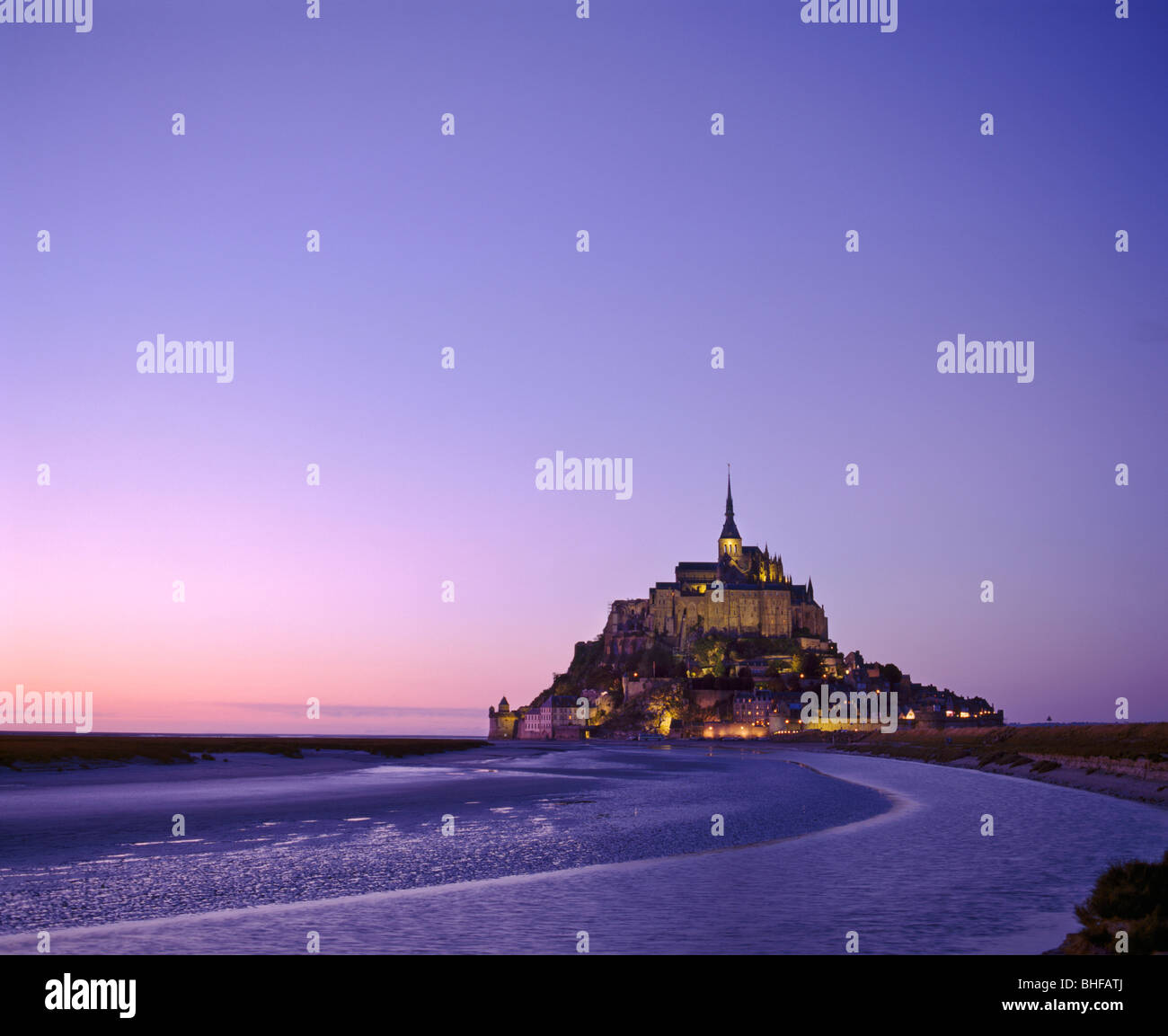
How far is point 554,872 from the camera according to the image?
22938 mm

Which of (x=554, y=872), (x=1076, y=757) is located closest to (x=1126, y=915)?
(x=554, y=872)

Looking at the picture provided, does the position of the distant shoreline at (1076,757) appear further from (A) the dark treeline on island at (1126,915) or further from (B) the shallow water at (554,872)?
(A) the dark treeline on island at (1126,915)

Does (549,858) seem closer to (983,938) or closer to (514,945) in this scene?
(514,945)

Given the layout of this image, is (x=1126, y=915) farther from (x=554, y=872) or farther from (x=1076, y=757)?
(x=1076, y=757)

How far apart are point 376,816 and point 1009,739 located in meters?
90.5

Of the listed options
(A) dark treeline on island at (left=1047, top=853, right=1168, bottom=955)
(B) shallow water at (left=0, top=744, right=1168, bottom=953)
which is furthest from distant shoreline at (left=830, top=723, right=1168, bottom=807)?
(A) dark treeline on island at (left=1047, top=853, right=1168, bottom=955)

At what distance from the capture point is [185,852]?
25.5 m

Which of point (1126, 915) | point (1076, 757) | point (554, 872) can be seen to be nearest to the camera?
point (1126, 915)

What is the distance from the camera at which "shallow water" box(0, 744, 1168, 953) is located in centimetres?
1614

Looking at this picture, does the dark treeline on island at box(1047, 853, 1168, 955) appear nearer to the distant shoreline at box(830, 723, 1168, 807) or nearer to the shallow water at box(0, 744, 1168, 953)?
the shallow water at box(0, 744, 1168, 953)

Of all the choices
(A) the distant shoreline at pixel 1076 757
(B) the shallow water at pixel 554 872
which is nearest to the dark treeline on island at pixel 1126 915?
(B) the shallow water at pixel 554 872

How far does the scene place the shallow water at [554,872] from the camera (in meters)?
16.1
